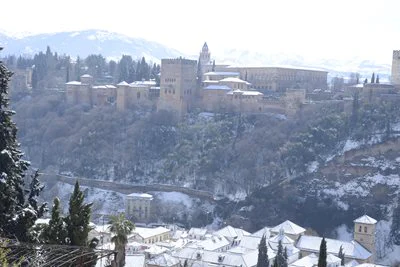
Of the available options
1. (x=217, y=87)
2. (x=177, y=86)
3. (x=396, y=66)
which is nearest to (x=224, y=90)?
(x=217, y=87)

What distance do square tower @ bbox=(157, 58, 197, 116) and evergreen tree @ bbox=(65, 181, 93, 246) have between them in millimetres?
40647

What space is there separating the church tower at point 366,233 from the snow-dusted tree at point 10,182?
25326mm

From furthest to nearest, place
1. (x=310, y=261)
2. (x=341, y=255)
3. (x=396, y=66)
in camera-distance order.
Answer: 1. (x=396, y=66)
2. (x=341, y=255)
3. (x=310, y=261)

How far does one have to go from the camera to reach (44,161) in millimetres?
55812

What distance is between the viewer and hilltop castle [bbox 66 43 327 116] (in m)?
53.6

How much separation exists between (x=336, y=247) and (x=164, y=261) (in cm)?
1008

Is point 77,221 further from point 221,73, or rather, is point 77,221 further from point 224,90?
point 221,73

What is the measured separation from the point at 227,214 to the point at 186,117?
42.6ft

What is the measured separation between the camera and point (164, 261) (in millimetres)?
30969

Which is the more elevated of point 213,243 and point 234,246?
point 213,243

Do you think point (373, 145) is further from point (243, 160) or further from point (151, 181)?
point (151, 181)

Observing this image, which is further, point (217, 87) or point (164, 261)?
point (217, 87)

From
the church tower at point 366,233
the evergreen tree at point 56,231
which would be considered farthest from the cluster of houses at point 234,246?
the evergreen tree at point 56,231

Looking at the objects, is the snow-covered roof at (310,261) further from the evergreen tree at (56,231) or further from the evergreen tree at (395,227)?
the evergreen tree at (56,231)
